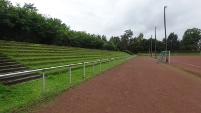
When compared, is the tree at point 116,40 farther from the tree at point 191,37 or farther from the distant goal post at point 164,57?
the distant goal post at point 164,57

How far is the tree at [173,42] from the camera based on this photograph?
130 m

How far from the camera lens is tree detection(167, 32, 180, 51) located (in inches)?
5118

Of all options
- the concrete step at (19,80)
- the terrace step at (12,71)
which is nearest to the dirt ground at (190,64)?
the concrete step at (19,80)

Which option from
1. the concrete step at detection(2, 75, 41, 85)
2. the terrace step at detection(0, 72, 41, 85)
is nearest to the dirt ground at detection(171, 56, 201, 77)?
the concrete step at detection(2, 75, 41, 85)

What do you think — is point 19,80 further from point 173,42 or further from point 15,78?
point 173,42

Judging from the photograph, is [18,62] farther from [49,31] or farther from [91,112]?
[49,31]

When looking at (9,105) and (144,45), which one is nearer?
(9,105)

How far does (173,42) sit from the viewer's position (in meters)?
134

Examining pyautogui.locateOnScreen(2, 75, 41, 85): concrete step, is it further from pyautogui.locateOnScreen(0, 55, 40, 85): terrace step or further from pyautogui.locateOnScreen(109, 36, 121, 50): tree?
pyautogui.locateOnScreen(109, 36, 121, 50): tree

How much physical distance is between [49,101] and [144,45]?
115 meters

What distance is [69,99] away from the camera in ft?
25.7

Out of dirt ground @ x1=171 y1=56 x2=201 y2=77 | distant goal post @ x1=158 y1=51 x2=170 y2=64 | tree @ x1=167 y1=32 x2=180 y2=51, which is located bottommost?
dirt ground @ x1=171 y1=56 x2=201 y2=77

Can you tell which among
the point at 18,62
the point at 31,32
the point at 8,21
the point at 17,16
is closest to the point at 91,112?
the point at 18,62

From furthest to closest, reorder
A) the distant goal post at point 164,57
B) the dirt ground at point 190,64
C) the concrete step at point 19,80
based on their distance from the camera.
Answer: the distant goal post at point 164,57 → the dirt ground at point 190,64 → the concrete step at point 19,80
